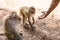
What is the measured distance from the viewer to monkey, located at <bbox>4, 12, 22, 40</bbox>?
322cm

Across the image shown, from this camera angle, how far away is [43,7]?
15.8ft

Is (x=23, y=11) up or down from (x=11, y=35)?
up

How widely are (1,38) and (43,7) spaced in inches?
64.1

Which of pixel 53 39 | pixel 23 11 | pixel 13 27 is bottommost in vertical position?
pixel 53 39

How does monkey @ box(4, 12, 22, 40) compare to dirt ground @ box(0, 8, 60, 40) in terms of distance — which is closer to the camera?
monkey @ box(4, 12, 22, 40)

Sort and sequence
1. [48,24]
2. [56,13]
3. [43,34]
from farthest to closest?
1. [56,13]
2. [48,24]
3. [43,34]

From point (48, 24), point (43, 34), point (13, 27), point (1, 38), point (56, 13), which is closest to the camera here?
point (13, 27)

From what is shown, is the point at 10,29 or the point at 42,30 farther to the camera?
the point at 42,30

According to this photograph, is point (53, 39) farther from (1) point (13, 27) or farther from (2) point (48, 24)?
(1) point (13, 27)

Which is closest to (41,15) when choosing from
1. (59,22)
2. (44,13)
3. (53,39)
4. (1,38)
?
(44,13)

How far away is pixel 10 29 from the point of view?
10.7ft

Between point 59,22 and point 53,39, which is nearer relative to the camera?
point 53,39

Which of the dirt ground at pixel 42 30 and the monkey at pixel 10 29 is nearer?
the monkey at pixel 10 29

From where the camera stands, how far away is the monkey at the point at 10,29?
3219 millimetres
